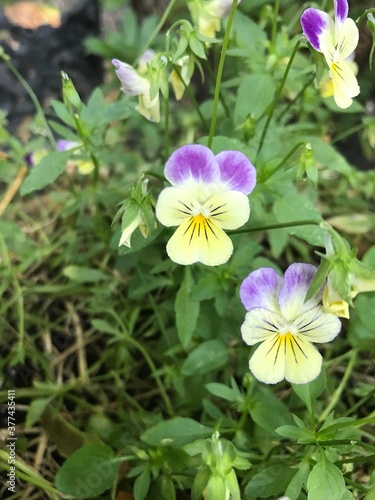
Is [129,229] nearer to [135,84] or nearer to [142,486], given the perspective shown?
[135,84]

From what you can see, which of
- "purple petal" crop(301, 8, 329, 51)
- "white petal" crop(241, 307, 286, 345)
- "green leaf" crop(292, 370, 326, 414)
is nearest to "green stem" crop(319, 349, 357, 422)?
"green leaf" crop(292, 370, 326, 414)

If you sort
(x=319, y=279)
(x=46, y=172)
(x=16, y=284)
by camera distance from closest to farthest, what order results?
(x=319, y=279) < (x=46, y=172) < (x=16, y=284)

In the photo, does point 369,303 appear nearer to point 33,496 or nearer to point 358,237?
point 358,237

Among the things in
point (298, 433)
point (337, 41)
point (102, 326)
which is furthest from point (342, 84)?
point (102, 326)

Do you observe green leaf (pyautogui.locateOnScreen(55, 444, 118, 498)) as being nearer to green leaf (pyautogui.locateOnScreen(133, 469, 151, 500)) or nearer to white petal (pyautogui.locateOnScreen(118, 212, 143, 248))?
green leaf (pyautogui.locateOnScreen(133, 469, 151, 500))

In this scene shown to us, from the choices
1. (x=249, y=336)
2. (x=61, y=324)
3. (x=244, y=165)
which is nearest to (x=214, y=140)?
(x=244, y=165)
